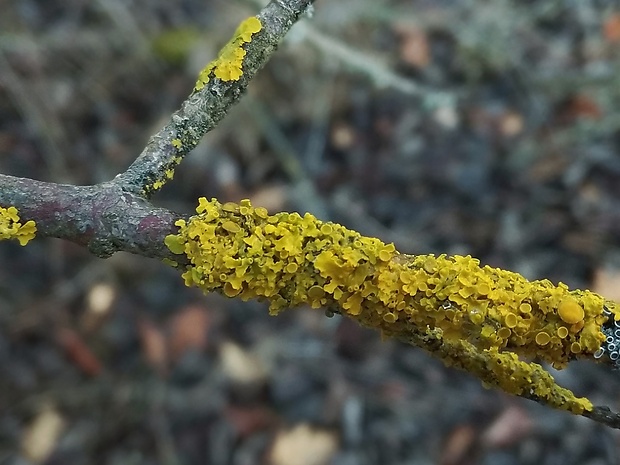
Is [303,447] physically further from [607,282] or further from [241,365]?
[607,282]

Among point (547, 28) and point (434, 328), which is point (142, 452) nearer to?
point (434, 328)

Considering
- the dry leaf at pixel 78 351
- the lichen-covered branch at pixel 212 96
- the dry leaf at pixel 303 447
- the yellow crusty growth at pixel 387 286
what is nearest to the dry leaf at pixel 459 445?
the dry leaf at pixel 303 447

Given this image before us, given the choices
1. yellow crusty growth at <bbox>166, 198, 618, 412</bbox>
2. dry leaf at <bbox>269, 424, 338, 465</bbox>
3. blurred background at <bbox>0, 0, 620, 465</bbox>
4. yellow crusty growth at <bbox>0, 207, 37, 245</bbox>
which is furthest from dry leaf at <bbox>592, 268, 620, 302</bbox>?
yellow crusty growth at <bbox>0, 207, 37, 245</bbox>

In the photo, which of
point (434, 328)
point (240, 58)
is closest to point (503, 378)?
point (434, 328)

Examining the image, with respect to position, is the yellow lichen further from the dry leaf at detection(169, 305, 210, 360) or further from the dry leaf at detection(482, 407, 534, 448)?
the dry leaf at detection(169, 305, 210, 360)

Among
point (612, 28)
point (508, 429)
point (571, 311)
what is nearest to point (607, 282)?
point (508, 429)

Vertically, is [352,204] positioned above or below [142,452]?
above
